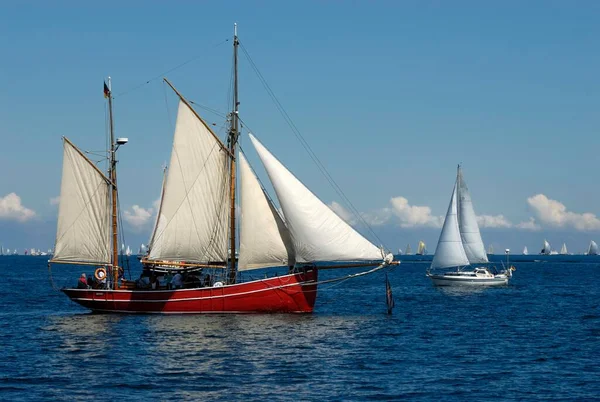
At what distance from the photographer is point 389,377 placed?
37000 millimetres

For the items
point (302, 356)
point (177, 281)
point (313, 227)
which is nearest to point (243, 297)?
point (177, 281)

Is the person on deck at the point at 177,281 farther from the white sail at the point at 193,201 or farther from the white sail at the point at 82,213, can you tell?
the white sail at the point at 82,213

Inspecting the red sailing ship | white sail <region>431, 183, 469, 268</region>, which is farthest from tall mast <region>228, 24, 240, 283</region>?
white sail <region>431, 183, 469, 268</region>

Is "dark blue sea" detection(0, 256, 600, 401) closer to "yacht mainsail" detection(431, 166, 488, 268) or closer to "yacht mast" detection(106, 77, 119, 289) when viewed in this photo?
"yacht mast" detection(106, 77, 119, 289)

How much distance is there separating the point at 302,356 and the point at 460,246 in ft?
206

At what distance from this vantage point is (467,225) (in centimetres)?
10438

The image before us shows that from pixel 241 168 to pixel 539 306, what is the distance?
32445 millimetres

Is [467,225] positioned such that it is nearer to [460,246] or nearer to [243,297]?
[460,246]

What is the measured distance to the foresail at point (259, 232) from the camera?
56469 mm

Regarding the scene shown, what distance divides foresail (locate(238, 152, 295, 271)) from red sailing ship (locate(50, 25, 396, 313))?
2.6 inches

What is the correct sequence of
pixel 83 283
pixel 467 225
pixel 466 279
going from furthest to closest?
pixel 467 225 < pixel 466 279 < pixel 83 283

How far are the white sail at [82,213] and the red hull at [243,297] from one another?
4922 mm

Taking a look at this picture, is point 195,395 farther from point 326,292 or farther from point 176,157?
point 326,292

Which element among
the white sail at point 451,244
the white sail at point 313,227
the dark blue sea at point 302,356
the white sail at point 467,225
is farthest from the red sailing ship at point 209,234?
the white sail at point 467,225
